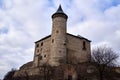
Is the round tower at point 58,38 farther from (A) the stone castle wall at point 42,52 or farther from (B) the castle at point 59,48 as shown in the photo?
(A) the stone castle wall at point 42,52

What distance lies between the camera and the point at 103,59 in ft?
150

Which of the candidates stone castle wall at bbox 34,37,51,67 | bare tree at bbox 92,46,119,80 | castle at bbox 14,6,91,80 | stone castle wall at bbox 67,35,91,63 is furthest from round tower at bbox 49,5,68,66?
bare tree at bbox 92,46,119,80

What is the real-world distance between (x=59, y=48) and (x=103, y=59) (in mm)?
24605

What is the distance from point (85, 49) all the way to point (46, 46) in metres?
15.2

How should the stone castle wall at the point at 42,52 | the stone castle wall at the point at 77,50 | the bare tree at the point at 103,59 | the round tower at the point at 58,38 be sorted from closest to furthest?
1. the bare tree at the point at 103,59
2. the round tower at the point at 58,38
3. the stone castle wall at the point at 77,50
4. the stone castle wall at the point at 42,52

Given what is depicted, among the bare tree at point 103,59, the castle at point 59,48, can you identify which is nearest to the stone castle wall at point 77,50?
the castle at point 59,48

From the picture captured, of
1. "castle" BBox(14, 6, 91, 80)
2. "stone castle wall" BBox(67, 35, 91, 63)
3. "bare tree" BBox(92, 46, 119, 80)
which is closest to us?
"bare tree" BBox(92, 46, 119, 80)

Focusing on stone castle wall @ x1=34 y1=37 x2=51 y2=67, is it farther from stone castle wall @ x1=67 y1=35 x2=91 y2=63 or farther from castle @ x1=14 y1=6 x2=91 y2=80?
stone castle wall @ x1=67 y1=35 x2=91 y2=63

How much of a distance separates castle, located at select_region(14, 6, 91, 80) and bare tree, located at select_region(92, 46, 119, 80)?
59.9 ft

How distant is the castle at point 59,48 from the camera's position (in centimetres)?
6725

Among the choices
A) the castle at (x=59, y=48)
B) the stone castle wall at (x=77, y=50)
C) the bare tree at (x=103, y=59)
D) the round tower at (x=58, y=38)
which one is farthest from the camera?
the stone castle wall at (x=77, y=50)

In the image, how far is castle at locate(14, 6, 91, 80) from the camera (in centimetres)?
6725

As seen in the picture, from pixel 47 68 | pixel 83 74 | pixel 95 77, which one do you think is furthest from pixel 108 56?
pixel 47 68

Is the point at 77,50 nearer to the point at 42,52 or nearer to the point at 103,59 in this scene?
the point at 42,52
